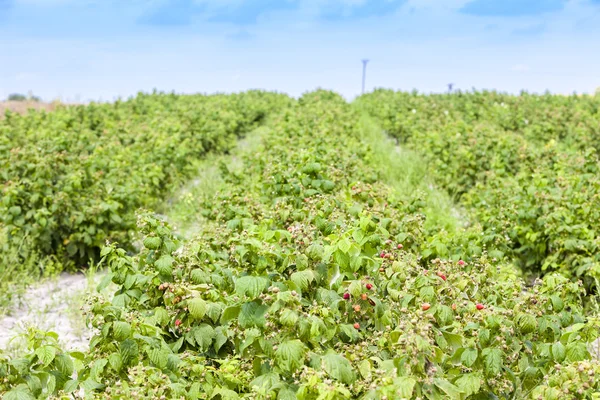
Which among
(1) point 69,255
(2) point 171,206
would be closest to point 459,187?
(2) point 171,206

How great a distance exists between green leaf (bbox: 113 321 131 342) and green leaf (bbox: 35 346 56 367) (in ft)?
0.97

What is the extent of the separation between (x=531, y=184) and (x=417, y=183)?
11.7 ft

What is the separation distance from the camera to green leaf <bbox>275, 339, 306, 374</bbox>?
278 centimetres

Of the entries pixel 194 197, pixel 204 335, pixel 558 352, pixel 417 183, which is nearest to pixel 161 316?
pixel 204 335

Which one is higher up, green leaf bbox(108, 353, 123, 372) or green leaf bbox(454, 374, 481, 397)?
green leaf bbox(108, 353, 123, 372)

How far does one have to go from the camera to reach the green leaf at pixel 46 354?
119 inches

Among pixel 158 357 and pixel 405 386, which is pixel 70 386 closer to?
pixel 158 357

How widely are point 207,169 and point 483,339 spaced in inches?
426

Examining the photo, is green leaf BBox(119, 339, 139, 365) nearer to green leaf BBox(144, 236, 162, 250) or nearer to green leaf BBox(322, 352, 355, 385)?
green leaf BBox(144, 236, 162, 250)

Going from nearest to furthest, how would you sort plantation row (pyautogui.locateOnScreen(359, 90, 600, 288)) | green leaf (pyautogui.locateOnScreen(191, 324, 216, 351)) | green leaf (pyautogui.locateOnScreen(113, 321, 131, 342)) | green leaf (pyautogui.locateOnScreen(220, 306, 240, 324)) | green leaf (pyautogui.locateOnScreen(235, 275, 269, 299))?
green leaf (pyautogui.locateOnScreen(235, 275, 269, 299)) < green leaf (pyautogui.locateOnScreen(113, 321, 131, 342)) < green leaf (pyautogui.locateOnScreen(220, 306, 240, 324)) < green leaf (pyautogui.locateOnScreen(191, 324, 216, 351)) < plantation row (pyautogui.locateOnScreen(359, 90, 600, 288))

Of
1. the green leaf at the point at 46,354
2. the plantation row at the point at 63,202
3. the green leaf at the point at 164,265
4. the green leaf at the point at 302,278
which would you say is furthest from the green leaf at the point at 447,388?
the plantation row at the point at 63,202

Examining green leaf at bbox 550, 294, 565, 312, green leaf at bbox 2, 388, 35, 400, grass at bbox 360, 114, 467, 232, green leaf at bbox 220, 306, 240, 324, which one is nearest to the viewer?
green leaf at bbox 2, 388, 35, 400

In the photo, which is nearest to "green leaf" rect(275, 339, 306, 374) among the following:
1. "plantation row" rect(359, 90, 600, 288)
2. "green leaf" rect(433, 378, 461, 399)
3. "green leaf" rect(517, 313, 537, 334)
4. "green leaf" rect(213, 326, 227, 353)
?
"green leaf" rect(433, 378, 461, 399)

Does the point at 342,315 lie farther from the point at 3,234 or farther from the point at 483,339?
the point at 3,234
